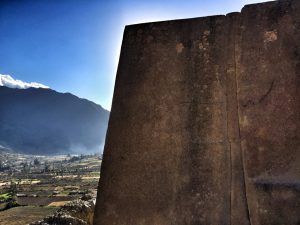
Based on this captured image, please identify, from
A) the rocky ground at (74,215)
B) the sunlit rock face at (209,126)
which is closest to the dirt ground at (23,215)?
the rocky ground at (74,215)

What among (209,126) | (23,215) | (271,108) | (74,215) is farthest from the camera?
(23,215)

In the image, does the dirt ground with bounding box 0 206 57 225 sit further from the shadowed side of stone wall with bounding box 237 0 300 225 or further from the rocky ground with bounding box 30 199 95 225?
the shadowed side of stone wall with bounding box 237 0 300 225

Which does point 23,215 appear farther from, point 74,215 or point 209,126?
point 209,126

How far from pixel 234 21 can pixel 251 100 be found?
0.80 meters

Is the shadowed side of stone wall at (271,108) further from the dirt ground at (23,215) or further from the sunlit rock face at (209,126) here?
the dirt ground at (23,215)

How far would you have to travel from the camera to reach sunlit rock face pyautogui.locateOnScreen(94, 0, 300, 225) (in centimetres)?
295

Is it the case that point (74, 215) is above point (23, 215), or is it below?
above

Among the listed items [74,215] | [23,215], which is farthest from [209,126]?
[23,215]

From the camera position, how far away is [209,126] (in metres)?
3.20

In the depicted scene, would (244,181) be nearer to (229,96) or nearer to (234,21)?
(229,96)

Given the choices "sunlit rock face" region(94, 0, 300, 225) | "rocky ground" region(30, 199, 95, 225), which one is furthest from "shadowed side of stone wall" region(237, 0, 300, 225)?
"rocky ground" region(30, 199, 95, 225)

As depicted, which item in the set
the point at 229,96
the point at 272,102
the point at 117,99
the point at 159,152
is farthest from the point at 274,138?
the point at 117,99

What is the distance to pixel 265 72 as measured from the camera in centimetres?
313

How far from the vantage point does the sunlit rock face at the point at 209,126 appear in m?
2.95
